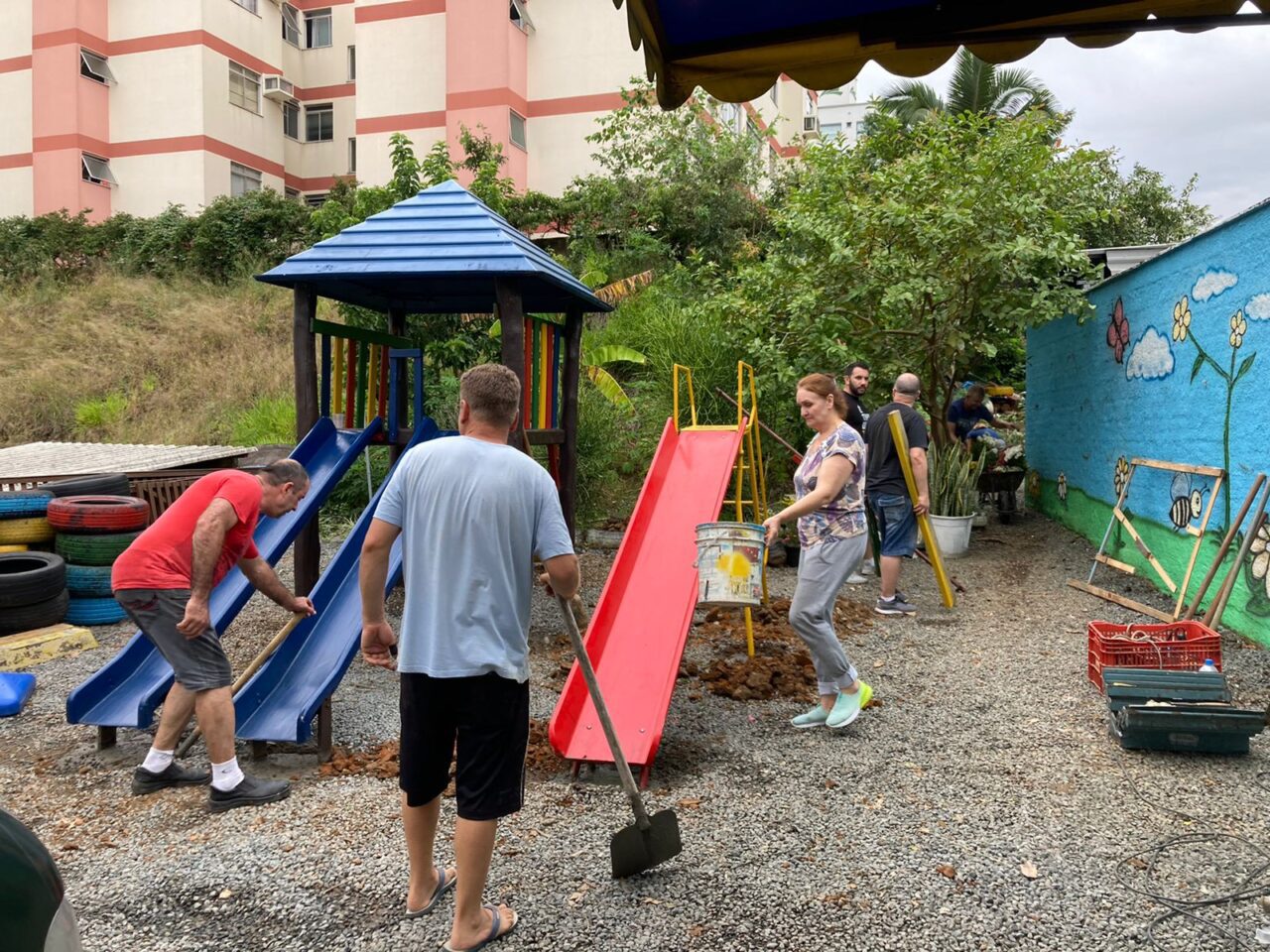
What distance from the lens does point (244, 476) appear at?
4.18 metres

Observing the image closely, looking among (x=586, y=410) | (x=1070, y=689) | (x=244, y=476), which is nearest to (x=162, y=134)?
(x=586, y=410)

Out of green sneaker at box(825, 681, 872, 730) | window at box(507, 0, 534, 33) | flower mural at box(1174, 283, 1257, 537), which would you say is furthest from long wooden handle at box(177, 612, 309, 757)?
window at box(507, 0, 534, 33)

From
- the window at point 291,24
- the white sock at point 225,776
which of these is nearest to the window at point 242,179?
the window at point 291,24

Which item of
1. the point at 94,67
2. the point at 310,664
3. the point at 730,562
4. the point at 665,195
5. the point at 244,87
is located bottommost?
the point at 310,664

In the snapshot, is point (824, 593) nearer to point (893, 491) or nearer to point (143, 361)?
point (893, 491)

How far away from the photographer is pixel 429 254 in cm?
597

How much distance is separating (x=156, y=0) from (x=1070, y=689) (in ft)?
101

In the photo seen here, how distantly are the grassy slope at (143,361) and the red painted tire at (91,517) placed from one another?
692 cm

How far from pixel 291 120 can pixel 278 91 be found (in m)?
1.65

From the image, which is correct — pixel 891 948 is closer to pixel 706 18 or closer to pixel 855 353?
pixel 706 18

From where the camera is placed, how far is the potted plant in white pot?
958 cm

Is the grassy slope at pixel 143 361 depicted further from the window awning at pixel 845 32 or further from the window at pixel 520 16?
the window awning at pixel 845 32

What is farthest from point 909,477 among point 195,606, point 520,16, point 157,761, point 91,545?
point 520,16

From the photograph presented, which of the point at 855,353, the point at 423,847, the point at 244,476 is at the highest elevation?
the point at 855,353
